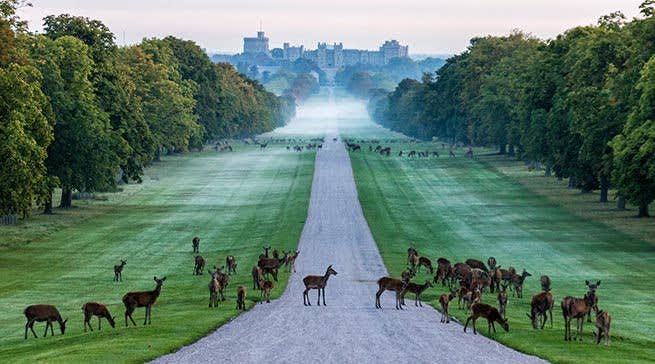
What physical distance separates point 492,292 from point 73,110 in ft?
154

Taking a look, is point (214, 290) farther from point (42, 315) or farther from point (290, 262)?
point (290, 262)

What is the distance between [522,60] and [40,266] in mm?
104446

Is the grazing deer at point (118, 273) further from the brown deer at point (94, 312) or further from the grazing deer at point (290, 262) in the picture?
the brown deer at point (94, 312)

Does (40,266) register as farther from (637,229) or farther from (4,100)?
(637,229)

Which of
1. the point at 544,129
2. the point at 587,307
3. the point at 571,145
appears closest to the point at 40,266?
the point at 587,307

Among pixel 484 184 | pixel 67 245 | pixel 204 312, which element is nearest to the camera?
pixel 204 312

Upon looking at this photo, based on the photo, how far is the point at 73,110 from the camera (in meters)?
90.9

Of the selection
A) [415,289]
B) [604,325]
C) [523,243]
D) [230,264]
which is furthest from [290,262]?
[604,325]

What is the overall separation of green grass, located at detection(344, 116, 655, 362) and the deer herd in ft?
1.72

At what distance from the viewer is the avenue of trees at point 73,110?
67938 mm

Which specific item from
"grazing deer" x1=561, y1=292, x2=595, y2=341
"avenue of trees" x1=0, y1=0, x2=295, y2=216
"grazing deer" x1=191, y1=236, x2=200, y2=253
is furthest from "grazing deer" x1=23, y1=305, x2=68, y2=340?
"grazing deer" x1=191, y1=236, x2=200, y2=253

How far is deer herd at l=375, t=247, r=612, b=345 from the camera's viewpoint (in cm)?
3853

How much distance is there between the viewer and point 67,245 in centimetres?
7431

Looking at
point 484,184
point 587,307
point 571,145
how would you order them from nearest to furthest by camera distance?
point 587,307
point 571,145
point 484,184
